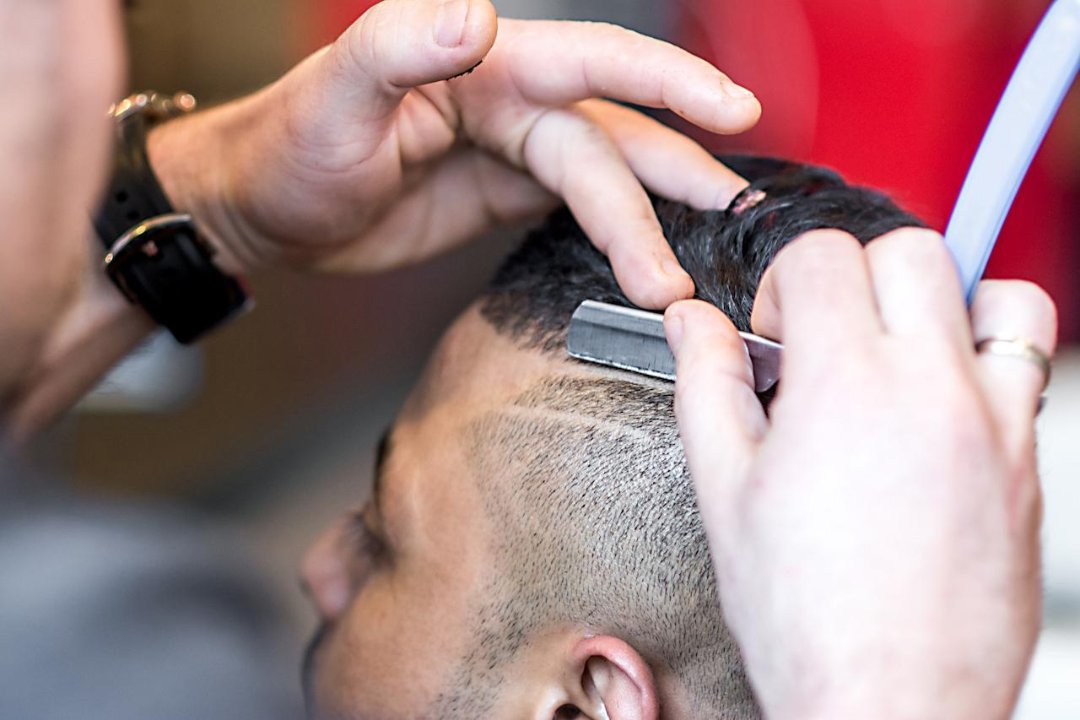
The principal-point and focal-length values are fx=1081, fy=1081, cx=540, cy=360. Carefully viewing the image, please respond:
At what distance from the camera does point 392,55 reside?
84cm

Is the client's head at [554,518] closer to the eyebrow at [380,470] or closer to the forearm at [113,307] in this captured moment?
the eyebrow at [380,470]

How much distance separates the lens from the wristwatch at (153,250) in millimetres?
1079

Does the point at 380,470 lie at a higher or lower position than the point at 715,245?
lower

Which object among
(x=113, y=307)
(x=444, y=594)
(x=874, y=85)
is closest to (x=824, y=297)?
(x=444, y=594)

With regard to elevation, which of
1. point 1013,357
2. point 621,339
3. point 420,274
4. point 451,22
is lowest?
point 420,274

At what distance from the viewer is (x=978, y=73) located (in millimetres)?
1953

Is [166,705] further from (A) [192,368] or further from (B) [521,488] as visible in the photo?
(A) [192,368]

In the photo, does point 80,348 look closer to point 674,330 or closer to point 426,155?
point 426,155

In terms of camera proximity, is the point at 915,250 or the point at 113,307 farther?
the point at 113,307

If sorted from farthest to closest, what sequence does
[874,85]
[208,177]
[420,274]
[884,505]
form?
[420,274] < [874,85] < [208,177] < [884,505]

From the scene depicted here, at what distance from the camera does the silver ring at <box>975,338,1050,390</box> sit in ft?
1.93

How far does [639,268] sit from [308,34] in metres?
1.52

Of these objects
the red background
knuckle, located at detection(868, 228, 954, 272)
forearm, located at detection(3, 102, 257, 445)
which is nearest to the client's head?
knuckle, located at detection(868, 228, 954, 272)

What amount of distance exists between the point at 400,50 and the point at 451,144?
0.82 feet
